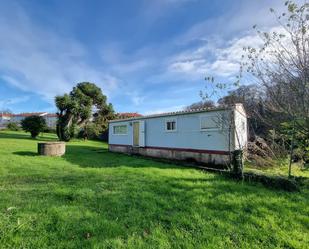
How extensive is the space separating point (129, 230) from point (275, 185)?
494cm

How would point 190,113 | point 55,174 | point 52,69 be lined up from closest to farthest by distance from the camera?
point 55,174 → point 190,113 → point 52,69

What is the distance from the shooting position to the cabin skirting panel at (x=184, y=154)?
34.2 ft

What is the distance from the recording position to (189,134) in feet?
39.2

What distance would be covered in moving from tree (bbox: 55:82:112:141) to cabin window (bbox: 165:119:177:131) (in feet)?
48.6

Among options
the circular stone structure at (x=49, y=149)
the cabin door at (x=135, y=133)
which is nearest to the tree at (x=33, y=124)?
the circular stone structure at (x=49, y=149)

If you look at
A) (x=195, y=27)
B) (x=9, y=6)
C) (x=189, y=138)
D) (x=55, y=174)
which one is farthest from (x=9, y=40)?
(x=189, y=138)

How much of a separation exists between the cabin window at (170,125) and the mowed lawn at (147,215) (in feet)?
21.1

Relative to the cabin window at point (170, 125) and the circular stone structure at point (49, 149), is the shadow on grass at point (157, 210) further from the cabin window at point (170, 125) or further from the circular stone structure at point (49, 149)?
the cabin window at point (170, 125)

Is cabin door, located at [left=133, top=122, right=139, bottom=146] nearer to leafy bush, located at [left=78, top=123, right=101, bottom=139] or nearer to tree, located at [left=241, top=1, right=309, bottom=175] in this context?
tree, located at [left=241, top=1, right=309, bottom=175]

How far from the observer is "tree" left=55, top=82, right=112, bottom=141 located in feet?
80.5

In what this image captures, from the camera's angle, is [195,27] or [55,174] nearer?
[55,174]

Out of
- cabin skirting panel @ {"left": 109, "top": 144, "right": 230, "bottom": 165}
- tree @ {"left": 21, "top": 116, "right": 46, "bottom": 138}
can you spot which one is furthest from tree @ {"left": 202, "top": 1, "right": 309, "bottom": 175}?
tree @ {"left": 21, "top": 116, "right": 46, "bottom": 138}

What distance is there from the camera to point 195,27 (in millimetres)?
11055

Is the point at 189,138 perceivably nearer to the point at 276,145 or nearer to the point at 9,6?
the point at 276,145
